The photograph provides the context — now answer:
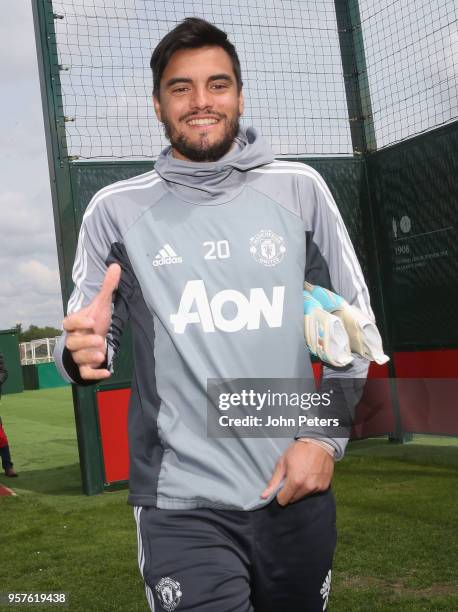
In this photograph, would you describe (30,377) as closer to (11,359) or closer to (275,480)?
(11,359)

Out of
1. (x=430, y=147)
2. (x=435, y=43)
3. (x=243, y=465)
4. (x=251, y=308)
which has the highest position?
(x=435, y=43)

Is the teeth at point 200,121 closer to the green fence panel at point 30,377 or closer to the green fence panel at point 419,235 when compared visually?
the green fence panel at point 419,235

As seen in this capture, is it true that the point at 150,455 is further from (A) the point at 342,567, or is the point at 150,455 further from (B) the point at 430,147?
(B) the point at 430,147

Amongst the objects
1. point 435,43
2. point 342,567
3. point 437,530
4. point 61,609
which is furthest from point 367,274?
point 61,609

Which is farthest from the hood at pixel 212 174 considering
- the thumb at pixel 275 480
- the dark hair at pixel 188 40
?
the thumb at pixel 275 480

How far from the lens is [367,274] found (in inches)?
367

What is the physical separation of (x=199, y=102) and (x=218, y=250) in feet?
1.34

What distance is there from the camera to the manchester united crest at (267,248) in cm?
223

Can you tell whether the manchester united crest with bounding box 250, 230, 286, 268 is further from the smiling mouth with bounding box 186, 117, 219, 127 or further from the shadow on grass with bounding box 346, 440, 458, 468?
the shadow on grass with bounding box 346, 440, 458, 468

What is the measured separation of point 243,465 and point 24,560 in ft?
13.1

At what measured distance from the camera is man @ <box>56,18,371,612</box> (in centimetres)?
215

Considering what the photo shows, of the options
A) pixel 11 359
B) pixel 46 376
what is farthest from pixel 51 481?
pixel 46 376

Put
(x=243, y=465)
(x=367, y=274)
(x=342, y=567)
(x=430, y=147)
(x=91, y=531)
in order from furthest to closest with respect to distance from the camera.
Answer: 1. (x=367, y=274)
2. (x=430, y=147)
3. (x=91, y=531)
4. (x=342, y=567)
5. (x=243, y=465)

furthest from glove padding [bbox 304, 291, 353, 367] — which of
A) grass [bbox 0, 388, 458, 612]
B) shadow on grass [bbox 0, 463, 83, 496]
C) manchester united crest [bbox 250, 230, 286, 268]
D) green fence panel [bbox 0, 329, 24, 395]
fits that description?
green fence panel [bbox 0, 329, 24, 395]
